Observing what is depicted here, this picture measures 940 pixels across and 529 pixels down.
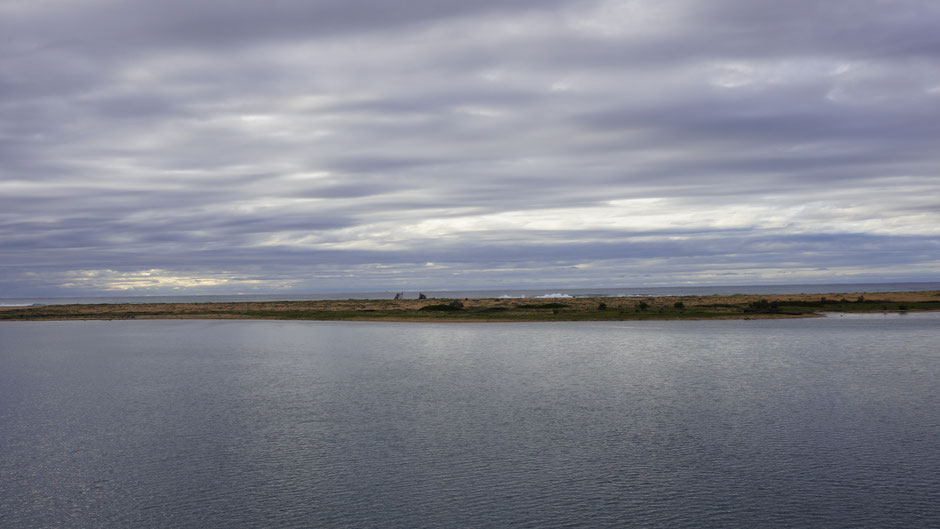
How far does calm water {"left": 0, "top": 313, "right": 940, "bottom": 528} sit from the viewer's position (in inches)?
700

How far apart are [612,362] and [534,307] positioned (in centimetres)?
6945

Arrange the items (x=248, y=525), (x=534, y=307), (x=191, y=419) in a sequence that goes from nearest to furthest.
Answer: (x=248, y=525) → (x=191, y=419) → (x=534, y=307)

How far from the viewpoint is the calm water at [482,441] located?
17781 mm

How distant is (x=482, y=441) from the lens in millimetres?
24469

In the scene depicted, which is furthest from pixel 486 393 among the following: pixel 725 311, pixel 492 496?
pixel 725 311

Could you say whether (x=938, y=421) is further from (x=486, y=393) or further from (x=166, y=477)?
(x=166, y=477)

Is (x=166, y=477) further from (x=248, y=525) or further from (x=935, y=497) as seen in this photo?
(x=935, y=497)

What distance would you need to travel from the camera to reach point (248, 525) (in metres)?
17.0

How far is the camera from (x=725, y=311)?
4035 inches

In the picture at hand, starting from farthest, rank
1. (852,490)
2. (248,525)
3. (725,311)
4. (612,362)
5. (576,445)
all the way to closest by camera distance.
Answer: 1. (725,311)
2. (612,362)
3. (576,445)
4. (852,490)
5. (248,525)

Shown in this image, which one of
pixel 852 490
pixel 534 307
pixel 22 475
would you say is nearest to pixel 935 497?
pixel 852 490

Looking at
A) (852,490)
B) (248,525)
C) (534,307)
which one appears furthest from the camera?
(534,307)

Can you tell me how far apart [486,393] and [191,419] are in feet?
42.6

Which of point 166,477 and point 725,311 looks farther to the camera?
point 725,311
